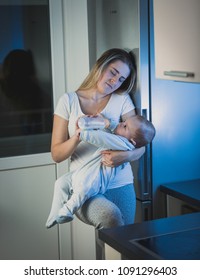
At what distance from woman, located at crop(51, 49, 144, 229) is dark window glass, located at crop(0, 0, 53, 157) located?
53 cm

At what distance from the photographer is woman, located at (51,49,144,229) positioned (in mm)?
2053

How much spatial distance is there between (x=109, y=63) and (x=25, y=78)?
647 mm

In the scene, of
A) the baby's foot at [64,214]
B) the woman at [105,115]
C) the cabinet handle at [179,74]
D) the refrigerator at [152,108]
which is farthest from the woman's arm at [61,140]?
the cabinet handle at [179,74]

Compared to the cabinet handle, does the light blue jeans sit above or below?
below

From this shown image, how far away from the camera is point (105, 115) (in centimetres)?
212

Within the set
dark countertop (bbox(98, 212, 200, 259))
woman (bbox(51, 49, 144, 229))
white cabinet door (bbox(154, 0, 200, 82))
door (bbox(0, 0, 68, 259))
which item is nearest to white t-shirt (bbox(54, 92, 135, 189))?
woman (bbox(51, 49, 144, 229))

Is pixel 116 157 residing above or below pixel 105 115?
below

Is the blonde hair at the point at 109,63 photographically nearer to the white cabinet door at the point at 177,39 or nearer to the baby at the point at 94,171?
the baby at the point at 94,171

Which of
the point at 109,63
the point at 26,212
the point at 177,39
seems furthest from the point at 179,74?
the point at 26,212

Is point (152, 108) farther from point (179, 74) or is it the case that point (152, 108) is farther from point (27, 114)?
point (27, 114)

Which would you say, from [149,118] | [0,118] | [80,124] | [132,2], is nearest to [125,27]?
[132,2]

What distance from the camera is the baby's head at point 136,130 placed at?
6.70 ft

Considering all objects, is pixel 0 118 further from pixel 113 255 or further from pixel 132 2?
pixel 113 255

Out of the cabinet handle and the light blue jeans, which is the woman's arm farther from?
the cabinet handle
